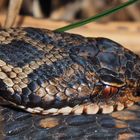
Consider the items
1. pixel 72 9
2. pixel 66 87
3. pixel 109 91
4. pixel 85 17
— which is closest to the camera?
pixel 66 87

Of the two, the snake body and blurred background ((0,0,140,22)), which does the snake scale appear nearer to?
the snake body

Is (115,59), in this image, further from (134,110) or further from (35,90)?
(35,90)

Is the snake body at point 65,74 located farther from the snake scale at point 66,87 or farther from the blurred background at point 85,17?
the blurred background at point 85,17

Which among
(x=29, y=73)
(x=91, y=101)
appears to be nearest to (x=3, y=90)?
(x=29, y=73)

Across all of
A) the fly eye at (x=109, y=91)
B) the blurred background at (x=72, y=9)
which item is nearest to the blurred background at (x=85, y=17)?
the blurred background at (x=72, y=9)

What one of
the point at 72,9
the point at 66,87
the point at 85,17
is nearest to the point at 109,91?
the point at 66,87

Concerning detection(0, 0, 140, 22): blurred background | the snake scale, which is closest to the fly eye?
the snake scale

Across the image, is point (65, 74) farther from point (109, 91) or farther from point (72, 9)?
point (72, 9)
